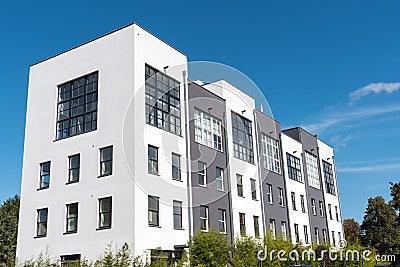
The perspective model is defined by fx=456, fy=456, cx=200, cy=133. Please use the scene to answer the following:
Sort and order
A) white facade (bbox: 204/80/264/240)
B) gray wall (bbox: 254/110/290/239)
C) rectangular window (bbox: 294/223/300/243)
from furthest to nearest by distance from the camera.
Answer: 1. rectangular window (bbox: 294/223/300/243)
2. gray wall (bbox: 254/110/290/239)
3. white facade (bbox: 204/80/264/240)

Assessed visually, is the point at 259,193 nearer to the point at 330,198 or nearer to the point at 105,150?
the point at 105,150

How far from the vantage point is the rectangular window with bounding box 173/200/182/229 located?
2606cm

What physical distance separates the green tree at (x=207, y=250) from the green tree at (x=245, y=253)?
1.29 meters

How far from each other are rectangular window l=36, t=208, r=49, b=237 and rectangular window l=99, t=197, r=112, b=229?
14.2 ft

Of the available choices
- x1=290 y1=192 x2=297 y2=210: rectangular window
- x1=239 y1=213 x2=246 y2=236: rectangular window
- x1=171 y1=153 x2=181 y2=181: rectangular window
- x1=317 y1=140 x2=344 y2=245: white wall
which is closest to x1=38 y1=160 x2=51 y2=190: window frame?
x1=171 y1=153 x2=181 y2=181: rectangular window

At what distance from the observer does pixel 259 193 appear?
35688 mm

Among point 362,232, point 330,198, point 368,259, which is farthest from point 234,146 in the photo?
point 362,232

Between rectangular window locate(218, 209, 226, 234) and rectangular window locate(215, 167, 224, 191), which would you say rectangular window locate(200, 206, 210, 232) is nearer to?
rectangular window locate(218, 209, 226, 234)

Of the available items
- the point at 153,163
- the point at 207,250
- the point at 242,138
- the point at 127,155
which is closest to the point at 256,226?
the point at 242,138

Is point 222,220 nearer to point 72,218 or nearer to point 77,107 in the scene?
point 72,218

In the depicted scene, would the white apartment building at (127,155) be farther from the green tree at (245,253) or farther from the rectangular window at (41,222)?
the green tree at (245,253)

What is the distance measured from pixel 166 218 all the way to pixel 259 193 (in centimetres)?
1239

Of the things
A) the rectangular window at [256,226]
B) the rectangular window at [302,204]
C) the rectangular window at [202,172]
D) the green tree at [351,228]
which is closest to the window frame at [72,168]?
the rectangular window at [202,172]

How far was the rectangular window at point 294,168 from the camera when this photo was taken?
140 feet
